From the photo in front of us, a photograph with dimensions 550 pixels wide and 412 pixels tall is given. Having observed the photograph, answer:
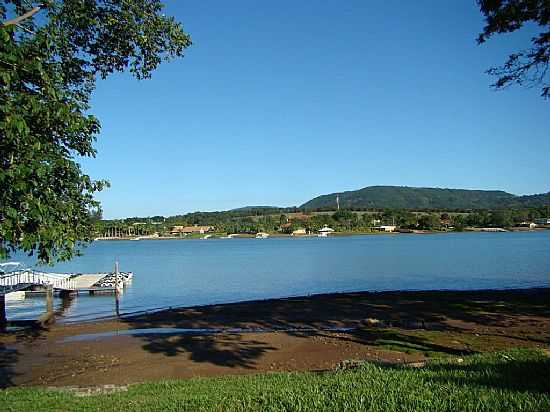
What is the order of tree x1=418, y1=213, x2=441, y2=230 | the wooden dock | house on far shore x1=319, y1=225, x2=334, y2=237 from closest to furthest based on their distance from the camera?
the wooden dock → tree x1=418, y1=213, x2=441, y2=230 → house on far shore x1=319, y1=225, x2=334, y2=237

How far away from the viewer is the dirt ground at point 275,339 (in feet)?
44.5

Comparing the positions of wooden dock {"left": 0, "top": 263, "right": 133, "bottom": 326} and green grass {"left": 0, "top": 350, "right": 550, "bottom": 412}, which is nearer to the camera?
green grass {"left": 0, "top": 350, "right": 550, "bottom": 412}

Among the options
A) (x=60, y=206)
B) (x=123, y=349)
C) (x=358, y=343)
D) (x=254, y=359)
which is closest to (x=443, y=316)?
(x=358, y=343)

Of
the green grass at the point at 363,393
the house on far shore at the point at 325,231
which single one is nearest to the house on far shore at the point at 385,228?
the house on far shore at the point at 325,231

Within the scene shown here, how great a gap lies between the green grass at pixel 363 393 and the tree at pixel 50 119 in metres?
2.52

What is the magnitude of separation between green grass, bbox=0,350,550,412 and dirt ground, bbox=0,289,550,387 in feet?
13.9

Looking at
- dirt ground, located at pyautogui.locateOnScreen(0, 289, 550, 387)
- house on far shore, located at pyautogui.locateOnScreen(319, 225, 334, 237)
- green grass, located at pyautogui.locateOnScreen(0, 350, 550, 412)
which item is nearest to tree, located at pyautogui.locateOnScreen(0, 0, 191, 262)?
green grass, located at pyautogui.locateOnScreen(0, 350, 550, 412)

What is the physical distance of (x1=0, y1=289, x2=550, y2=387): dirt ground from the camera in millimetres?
13578

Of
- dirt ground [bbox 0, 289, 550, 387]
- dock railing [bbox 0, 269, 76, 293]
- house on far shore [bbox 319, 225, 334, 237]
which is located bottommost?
dirt ground [bbox 0, 289, 550, 387]

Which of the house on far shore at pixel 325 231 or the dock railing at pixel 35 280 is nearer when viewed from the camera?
the dock railing at pixel 35 280

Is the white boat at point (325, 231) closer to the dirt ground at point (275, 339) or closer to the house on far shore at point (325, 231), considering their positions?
the house on far shore at point (325, 231)

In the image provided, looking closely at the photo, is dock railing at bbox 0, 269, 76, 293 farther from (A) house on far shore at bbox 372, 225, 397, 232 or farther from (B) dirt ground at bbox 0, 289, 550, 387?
(A) house on far shore at bbox 372, 225, 397, 232

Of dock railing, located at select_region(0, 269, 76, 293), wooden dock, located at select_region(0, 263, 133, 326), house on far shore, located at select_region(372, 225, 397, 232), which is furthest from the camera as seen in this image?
house on far shore, located at select_region(372, 225, 397, 232)

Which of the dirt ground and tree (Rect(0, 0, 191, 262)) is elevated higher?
tree (Rect(0, 0, 191, 262))
